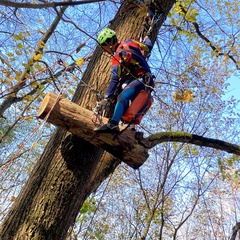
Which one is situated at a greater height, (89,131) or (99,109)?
(99,109)

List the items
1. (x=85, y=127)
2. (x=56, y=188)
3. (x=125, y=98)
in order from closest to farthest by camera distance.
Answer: (x=56, y=188), (x=85, y=127), (x=125, y=98)

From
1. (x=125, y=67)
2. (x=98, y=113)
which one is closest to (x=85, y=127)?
(x=98, y=113)

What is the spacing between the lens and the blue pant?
2360mm

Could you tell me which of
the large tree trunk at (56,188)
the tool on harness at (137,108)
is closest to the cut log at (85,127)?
the large tree trunk at (56,188)

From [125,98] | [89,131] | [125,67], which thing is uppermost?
[125,67]

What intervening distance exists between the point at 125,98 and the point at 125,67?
0.27 metres

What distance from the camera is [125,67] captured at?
231 centimetres

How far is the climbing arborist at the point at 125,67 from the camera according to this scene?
239 cm

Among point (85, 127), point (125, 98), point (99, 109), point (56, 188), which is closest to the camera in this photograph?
point (56, 188)

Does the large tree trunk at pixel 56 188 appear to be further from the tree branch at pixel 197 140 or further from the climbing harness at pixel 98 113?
the tree branch at pixel 197 140

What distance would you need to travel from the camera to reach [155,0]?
297cm

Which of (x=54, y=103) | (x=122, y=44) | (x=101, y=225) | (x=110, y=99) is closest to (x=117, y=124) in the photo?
(x=110, y=99)

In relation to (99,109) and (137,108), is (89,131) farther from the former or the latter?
(137,108)

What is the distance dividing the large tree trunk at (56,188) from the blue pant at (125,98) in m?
0.18
